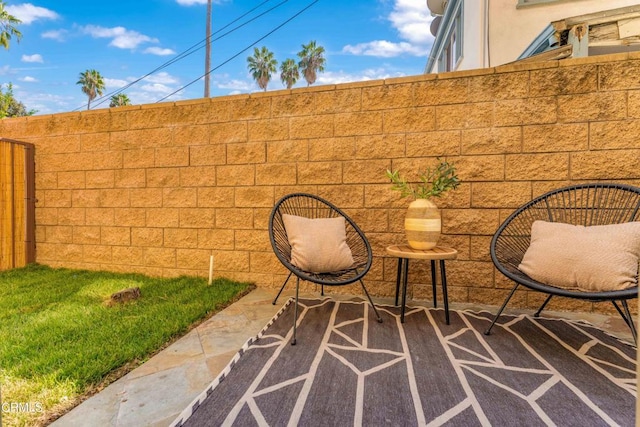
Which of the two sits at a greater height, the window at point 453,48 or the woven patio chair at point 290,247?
the window at point 453,48

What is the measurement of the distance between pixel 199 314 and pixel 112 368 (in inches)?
25.3

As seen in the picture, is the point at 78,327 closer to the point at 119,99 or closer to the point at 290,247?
the point at 290,247

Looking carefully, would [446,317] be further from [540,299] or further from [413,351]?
[540,299]

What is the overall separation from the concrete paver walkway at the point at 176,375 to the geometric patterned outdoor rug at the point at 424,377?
96 millimetres

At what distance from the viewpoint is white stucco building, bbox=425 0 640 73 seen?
3.07m

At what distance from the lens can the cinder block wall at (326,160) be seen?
7.03 ft

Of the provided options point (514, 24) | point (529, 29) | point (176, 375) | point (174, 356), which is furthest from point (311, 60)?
point (176, 375)

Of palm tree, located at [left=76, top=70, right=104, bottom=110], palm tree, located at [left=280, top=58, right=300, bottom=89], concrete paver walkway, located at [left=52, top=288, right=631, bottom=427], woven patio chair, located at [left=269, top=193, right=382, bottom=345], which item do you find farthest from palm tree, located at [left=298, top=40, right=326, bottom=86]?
concrete paver walkway, located at [left=52, top=288, right=631, bottom=427]

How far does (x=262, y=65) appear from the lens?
68.0ft

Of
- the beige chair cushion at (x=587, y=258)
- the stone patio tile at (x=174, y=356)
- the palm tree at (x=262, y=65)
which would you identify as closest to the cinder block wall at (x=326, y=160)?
the beige chair cushion at (x=587, y=258)

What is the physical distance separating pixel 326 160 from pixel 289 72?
817 inches

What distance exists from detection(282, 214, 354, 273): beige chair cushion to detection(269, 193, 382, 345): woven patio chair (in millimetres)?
33

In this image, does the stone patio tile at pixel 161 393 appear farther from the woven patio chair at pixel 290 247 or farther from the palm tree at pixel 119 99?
the palm tree at pixel 119 99

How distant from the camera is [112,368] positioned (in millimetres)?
1389
